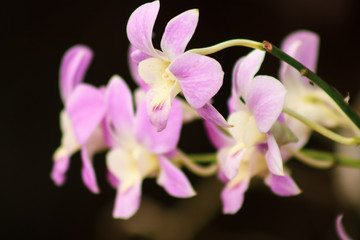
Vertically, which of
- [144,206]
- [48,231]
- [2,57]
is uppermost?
[2,57]

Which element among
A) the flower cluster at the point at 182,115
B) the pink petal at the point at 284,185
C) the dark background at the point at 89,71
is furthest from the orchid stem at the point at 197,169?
the dark background at the point at 89,71

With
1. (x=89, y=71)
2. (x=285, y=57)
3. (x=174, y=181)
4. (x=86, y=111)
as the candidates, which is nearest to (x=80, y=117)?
(x=86, y=111)

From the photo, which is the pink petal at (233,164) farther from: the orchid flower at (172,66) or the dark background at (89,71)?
the dark background at (89,71)

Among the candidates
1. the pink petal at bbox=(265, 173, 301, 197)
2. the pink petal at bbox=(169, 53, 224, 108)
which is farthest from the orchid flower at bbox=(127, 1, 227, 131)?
the pink petal at bbox=(265, 173, 301, 197)

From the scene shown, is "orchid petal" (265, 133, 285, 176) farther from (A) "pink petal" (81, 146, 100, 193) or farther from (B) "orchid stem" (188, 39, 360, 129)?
(A) "pink petal" (81, 146, 100, 193)

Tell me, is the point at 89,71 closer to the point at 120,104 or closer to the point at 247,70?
the point at 120,104

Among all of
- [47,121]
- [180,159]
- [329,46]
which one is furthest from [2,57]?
[180,159]

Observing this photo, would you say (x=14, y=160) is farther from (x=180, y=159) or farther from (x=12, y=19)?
(x=180, y=159)
